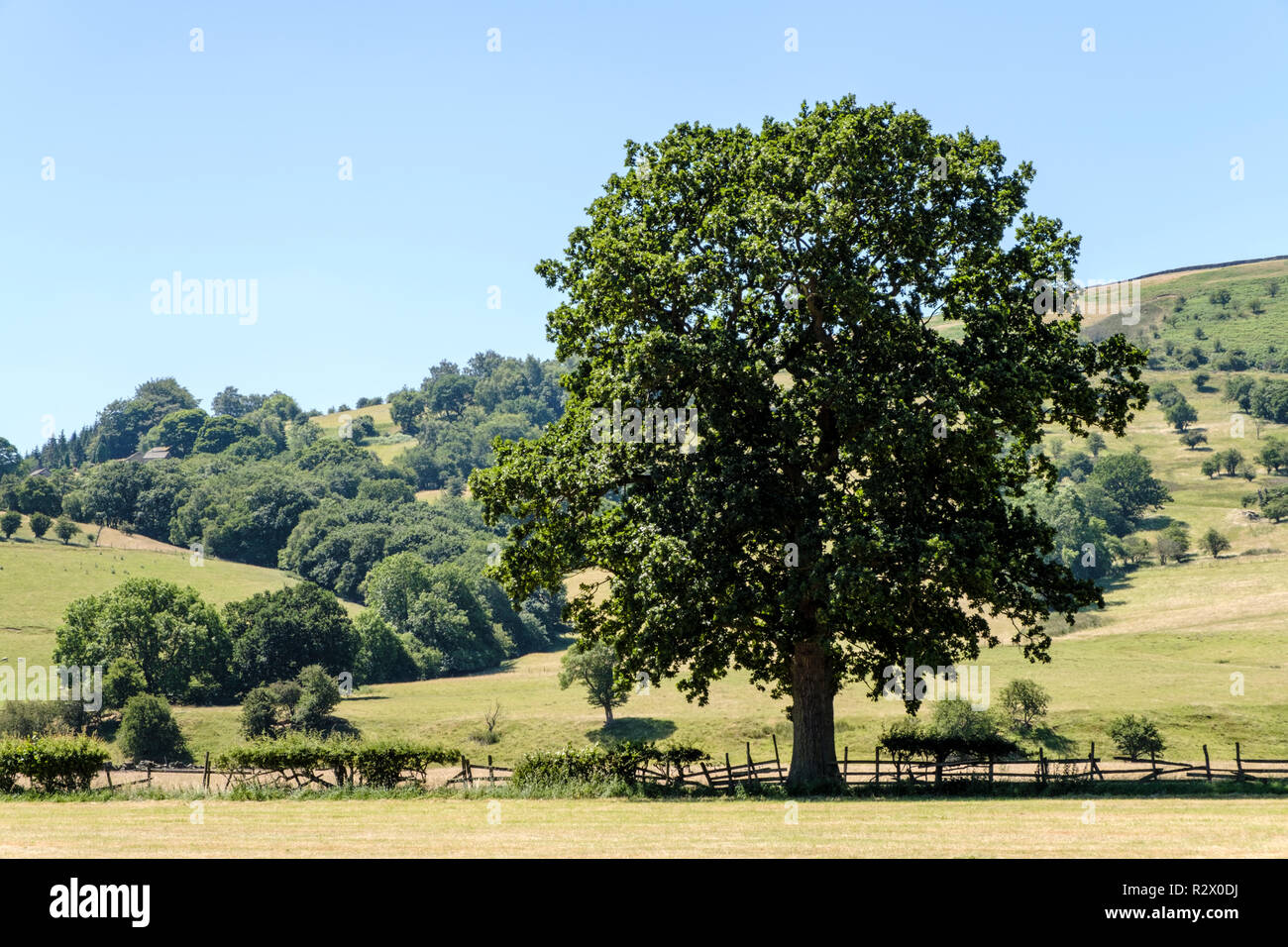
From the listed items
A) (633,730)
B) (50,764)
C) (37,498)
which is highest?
(37,498)

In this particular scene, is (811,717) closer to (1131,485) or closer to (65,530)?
(1131,485)

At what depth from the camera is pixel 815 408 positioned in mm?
33875

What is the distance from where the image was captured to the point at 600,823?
27031 millimetres

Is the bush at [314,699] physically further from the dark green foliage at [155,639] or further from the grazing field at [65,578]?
the grazing field at [65,578]

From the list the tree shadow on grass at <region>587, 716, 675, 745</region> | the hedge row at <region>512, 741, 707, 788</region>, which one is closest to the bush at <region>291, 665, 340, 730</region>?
the tree shadow on grass at <region>587, 716, 675, 745</region>

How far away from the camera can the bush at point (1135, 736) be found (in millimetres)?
64500

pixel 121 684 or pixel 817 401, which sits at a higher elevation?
pixel 817 401

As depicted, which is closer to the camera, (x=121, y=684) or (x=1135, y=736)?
(x=1135, y=736)

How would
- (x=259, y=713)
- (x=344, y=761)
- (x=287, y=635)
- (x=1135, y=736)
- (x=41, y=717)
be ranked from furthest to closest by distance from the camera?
(x=287, y=635), (x=259, y=713), (x=41, y=717), (x=1135, y=736), (x=344, y=761)

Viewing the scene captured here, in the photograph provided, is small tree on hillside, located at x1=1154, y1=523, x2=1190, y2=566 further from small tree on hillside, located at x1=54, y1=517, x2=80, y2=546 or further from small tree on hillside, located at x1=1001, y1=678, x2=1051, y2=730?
small tree on hillside, located at x1=54, y1=517, x2=80, y2=546

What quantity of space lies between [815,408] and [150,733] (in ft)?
248

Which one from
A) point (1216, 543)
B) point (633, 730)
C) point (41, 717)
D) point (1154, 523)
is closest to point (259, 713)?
point (41, 717)

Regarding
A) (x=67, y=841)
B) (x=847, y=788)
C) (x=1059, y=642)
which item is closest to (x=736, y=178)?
(x=847, y=788)

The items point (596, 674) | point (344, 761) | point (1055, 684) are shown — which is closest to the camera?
point (344, 761)
